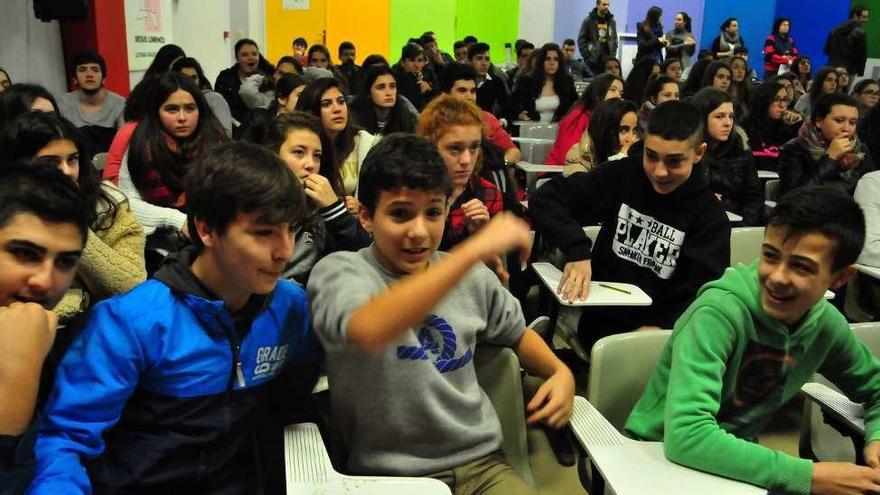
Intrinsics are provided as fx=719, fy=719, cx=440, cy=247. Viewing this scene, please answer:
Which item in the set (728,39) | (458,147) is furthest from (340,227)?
(728,39)

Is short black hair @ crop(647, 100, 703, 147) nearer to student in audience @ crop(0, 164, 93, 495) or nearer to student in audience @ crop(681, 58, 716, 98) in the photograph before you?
student in audience @ crop(0, 164, 93, 495)

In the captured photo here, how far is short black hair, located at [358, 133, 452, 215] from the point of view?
1.46m

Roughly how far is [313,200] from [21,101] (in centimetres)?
135

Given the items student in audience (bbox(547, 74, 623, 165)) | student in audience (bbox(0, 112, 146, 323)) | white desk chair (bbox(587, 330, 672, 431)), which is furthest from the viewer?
student in audience (bbox(547, 74, 623, 165))

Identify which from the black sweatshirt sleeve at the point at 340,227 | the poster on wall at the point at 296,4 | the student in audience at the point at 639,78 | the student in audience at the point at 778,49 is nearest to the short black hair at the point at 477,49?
the student in audience at the point at 639,78

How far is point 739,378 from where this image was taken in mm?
1591

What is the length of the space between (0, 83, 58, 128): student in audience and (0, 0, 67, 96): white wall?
277 cm

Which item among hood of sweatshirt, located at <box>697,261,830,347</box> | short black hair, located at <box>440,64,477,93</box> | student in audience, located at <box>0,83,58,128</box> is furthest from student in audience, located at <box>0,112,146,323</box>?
short black hair, located at <box>440,64,477,93</box>

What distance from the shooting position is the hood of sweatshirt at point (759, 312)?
5.03ft

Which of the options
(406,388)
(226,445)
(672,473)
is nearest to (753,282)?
(672,473)

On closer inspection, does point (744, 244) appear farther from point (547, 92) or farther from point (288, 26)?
point (288, 26)

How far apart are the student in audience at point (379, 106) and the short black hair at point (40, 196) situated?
318 centimetres

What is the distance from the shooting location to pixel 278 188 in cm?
135

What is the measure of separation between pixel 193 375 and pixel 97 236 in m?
0.91
